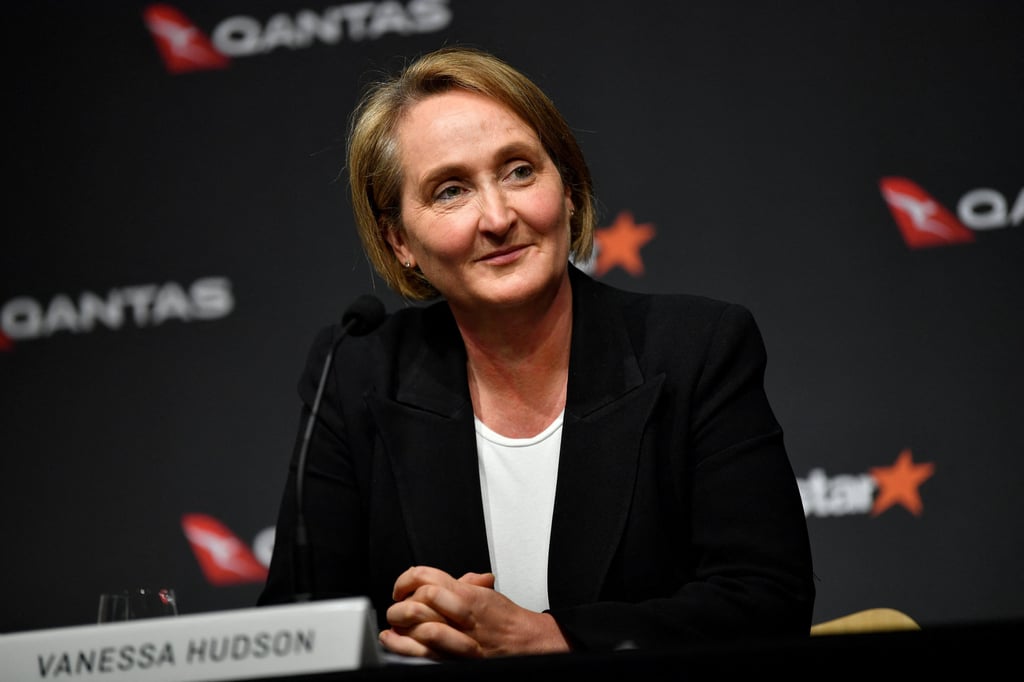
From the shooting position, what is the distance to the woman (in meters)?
2.12

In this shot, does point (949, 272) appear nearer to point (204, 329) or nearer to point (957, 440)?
point (957, 440)

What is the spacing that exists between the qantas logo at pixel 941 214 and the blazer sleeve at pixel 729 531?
1187 millimetres

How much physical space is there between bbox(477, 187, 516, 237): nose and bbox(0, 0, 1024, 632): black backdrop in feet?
3.71

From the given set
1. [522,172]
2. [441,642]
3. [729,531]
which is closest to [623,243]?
[522,172]

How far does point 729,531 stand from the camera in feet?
6.62

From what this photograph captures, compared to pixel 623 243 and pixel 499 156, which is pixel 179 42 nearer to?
pixel 623 243

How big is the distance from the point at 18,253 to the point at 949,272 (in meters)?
2.82

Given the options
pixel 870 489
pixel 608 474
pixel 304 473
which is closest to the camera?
pixel 304 473

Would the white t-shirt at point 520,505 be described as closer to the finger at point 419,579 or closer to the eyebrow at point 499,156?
the finger at point 419,579

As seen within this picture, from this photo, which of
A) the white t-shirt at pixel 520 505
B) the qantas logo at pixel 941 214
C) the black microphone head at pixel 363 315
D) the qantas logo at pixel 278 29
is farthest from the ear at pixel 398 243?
the qantas logo at pixel 941 214

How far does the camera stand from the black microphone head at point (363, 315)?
1.89 m

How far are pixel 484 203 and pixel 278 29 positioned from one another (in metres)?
1.63

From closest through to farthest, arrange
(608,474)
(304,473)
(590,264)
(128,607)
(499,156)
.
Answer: (128,607)
(304,473)
(608,474)
(499,156)
(590,264)

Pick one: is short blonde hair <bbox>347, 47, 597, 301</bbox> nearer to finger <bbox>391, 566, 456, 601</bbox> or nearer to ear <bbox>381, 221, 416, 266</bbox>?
ear <bbox>381, 221, 416, 266</bbox>
